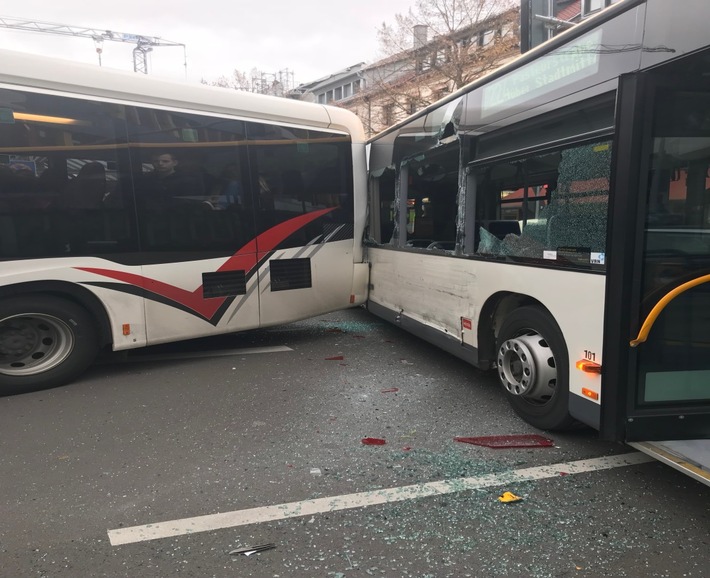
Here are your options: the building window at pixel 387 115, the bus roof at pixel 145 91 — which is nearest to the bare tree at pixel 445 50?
the building window at pixel 387 115

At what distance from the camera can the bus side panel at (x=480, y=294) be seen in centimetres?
322

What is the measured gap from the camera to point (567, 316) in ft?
11.2

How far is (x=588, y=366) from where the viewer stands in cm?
321

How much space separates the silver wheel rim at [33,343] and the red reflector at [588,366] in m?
4.63

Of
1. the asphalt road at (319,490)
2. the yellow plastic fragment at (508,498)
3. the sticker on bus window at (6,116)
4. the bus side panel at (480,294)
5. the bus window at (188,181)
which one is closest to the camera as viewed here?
the asphalt road at (319,490)

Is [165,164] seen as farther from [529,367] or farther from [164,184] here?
[529,367]

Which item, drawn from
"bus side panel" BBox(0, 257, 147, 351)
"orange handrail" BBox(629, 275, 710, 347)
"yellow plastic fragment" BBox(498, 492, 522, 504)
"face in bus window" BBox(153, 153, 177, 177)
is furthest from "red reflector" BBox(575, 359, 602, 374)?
"face in bus window" BBox(153, 153, 177, 177)

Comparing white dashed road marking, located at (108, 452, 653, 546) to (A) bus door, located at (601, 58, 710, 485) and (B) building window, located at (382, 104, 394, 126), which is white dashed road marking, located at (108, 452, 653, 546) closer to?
(A) bus door, located at (601, 58, 710, 485)

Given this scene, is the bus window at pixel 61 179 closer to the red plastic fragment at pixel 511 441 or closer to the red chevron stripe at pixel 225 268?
the red chevron stripe at pixel 225 268

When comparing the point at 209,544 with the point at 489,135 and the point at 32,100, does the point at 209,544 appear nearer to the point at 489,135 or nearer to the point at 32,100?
the point at 489,135

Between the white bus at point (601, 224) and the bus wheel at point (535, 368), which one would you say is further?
the bus wheel at point (535, 368)

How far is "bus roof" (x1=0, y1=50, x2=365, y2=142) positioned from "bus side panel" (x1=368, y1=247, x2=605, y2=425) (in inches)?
82.9

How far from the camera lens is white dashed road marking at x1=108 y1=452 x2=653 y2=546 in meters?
2.72

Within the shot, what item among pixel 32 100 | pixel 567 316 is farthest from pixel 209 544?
pixel 32 100
